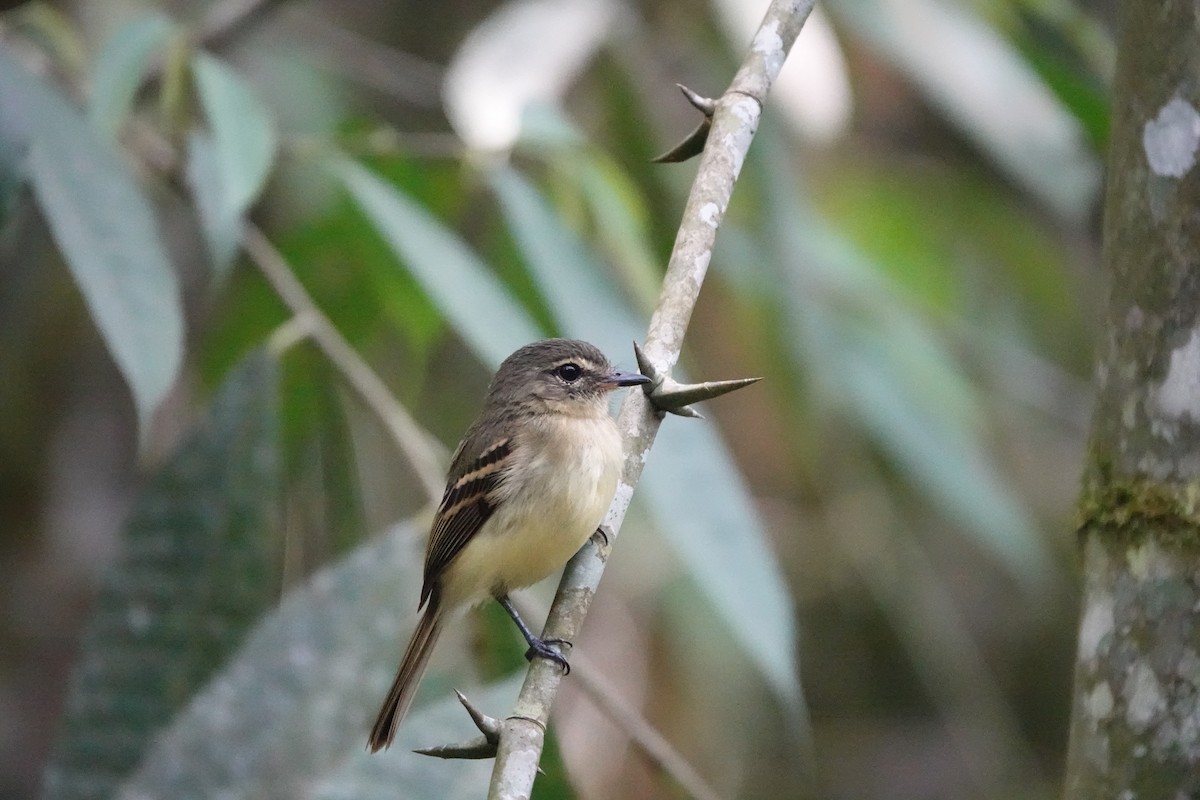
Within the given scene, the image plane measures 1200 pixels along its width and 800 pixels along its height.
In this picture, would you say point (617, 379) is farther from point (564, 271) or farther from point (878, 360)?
point (878, 360)

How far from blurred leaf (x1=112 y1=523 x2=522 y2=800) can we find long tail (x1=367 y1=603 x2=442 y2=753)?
0.04m

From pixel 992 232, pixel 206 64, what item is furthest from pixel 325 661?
pixel 992 232

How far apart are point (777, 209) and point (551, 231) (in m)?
0.91

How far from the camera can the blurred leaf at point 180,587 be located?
3.10m

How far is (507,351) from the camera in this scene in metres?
3.15

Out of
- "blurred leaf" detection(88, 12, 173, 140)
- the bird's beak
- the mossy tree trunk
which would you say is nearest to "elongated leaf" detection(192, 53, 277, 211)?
"blurred leaf" detection(88, 12, 173, 140)

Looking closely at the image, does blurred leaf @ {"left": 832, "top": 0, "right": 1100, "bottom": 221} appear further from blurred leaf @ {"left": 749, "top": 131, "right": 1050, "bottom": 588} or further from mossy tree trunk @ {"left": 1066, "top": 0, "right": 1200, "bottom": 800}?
mossy tree trunk @ {"left": 1066, "top": 0, "right": 1200, "bottom": 800}

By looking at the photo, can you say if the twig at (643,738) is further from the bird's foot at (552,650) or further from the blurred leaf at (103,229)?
the blurred leaf at (103,229)

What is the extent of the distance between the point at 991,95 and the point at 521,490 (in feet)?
7.69

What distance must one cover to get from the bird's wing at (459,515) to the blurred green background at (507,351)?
0.26 feet

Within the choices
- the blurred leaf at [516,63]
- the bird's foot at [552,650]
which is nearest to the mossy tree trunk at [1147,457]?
the bird's foot at [552,650]

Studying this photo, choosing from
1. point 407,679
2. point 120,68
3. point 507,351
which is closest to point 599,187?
point 507,351

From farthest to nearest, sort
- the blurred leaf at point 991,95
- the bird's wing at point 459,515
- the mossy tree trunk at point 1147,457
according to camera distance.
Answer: the blurred leaf at point 991,95
the bird's wing at point 459,515
the mossy tree trunk at point 1147,457

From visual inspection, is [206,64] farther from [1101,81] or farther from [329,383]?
[1101,81]
